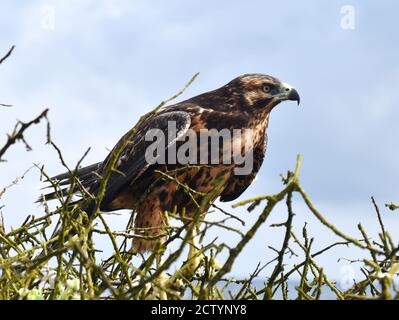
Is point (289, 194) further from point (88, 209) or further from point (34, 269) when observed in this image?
point (88, 209)

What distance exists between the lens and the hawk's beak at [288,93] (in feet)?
18.1

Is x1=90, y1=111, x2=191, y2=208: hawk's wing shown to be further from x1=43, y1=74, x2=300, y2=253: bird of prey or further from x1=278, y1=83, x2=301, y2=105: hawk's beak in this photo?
x1=278, y1=83, x2=301, y2=105: hawk's beak

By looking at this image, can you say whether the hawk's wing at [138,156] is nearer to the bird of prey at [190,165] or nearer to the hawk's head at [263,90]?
the bird of prey at [190,165]

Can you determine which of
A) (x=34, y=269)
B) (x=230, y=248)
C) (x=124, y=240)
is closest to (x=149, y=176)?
(x=124, y=240)

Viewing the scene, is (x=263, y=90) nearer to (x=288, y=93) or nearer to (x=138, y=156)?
(x=288, y=93)

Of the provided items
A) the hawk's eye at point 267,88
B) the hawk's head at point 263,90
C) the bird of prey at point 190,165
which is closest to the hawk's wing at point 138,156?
the bird of prey at point 190,165

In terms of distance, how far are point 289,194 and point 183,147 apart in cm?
313

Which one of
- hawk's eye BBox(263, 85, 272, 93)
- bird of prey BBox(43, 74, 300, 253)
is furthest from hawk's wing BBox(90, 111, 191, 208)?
hawk's eye BBox(263, 85, 272, 93)

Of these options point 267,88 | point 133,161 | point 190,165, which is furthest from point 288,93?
point 133,161

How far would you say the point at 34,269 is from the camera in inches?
84.3

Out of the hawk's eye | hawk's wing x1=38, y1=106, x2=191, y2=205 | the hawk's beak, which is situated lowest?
hawk's wing x1=38, y1=106, x2=191, y2=205

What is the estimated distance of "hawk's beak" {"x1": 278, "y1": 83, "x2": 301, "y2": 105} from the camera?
18.1 feet

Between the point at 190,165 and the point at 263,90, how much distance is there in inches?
48.4
